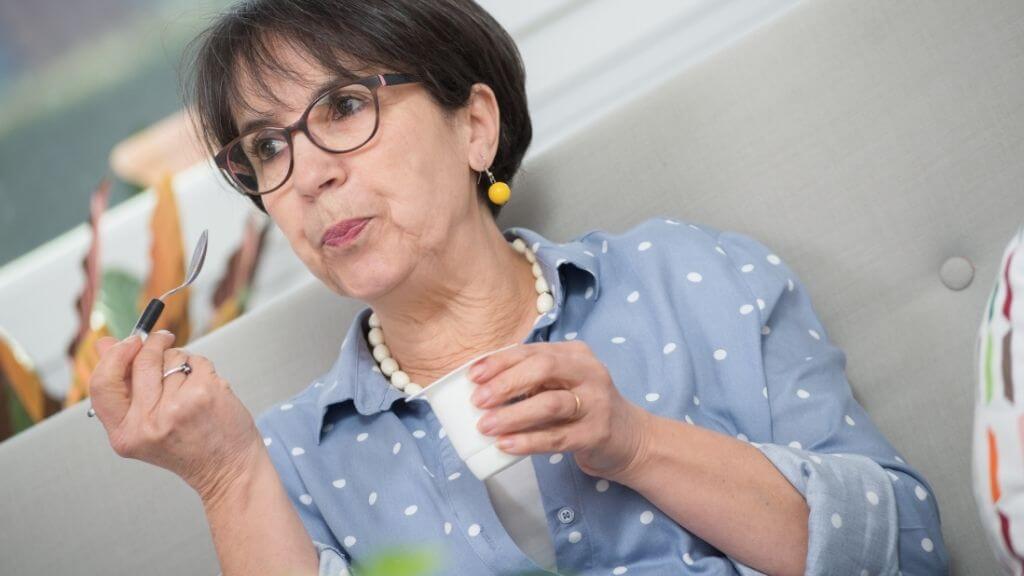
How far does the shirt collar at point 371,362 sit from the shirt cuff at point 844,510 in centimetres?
35

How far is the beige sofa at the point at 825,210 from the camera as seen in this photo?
1.41m

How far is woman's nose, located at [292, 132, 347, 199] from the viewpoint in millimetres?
1282

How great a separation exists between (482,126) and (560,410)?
584 millimetres

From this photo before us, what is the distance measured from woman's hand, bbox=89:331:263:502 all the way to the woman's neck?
0.31m

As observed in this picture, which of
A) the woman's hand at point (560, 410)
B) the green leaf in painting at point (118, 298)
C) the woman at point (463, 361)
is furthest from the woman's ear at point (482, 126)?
the green leaf in painting at point (118, 298)

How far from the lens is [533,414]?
0.98m

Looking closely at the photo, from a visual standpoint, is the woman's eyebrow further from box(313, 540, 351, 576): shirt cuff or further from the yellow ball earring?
box(313, 540, 351, 576): shirt cuff

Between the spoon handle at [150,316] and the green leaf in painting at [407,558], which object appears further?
the green leaf in painting at [407,558]

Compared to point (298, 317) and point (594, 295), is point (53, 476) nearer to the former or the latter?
point (298, 317)

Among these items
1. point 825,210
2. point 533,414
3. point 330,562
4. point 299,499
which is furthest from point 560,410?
point 825,210

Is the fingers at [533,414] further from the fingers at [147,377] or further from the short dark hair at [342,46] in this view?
the short dark hair at [342,46]

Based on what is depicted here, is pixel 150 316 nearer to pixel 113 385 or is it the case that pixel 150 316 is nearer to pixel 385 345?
pixel 113 385

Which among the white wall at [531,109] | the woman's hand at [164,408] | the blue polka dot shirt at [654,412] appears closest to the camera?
the woman's hand at [164,408]

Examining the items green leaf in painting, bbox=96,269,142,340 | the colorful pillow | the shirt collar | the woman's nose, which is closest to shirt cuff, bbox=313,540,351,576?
the shirt collar
